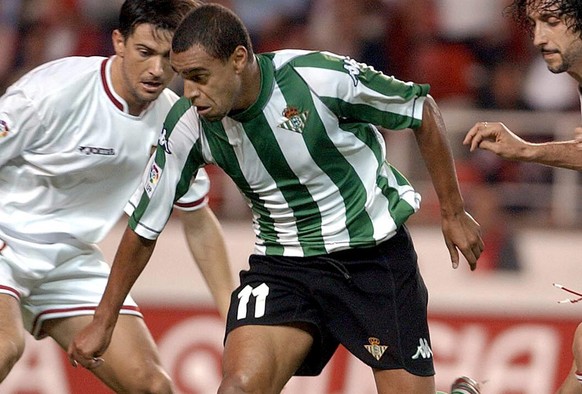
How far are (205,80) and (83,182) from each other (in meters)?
1.15

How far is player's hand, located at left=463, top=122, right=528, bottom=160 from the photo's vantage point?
4.80 m

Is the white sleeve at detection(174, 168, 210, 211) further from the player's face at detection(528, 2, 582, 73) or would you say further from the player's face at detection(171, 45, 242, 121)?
the player's face at detection(528, 2, 582, 73)

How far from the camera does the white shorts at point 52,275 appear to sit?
562 centimetres

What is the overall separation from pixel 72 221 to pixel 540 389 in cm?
366

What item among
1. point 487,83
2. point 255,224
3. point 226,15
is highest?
point 226,15

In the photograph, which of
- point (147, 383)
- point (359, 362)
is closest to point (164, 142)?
point (147, 383)

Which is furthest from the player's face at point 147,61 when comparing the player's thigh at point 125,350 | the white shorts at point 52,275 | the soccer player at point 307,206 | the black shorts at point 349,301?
the player's thigh at point 125,350

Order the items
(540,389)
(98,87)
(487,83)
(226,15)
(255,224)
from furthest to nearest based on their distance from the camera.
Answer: (487,83) → (540,389) → (98,87) → (255,224) → (226,15)

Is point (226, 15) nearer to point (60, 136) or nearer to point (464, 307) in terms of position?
point (60, 136)

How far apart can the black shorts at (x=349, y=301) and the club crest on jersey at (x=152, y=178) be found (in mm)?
540

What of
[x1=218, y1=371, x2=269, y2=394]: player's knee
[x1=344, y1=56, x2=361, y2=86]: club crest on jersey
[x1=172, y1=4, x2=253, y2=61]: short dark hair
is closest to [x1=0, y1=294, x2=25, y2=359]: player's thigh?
[x1=218, y1=371, x2=269, y2=394]: player's knee

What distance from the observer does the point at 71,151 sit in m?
5.55

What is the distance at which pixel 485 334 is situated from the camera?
27.2 feet

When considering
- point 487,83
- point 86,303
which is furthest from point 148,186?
point 487,83
